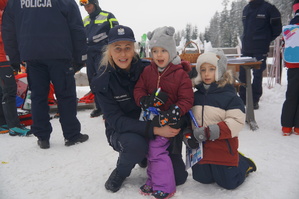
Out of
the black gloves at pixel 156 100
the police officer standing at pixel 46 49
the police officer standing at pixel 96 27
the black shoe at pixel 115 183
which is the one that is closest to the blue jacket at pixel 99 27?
the police officer standing at pixel 96 27

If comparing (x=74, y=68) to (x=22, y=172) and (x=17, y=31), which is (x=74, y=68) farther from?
(x=22, y=172)

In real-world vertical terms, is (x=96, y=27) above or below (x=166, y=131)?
above

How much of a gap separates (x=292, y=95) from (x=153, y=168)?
7.24 feet

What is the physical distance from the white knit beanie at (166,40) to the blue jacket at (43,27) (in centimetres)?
133

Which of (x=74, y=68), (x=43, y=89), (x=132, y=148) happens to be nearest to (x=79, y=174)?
(x=132, y=148)

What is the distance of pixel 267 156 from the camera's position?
221cm

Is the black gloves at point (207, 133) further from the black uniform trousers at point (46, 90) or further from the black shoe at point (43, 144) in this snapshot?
the black shoe at point (43, 144)

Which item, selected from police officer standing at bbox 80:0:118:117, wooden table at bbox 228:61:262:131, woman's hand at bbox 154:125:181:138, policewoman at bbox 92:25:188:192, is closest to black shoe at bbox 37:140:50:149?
policewoman at bbox 92:25:188:192

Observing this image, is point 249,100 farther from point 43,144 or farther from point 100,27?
point 43,144

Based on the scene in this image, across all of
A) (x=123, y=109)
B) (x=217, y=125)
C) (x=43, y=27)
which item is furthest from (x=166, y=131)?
(x=43, y=27)

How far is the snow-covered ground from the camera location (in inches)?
66.9

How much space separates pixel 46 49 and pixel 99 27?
142cm

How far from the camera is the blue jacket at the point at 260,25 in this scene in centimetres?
372

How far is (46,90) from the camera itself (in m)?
2.76
